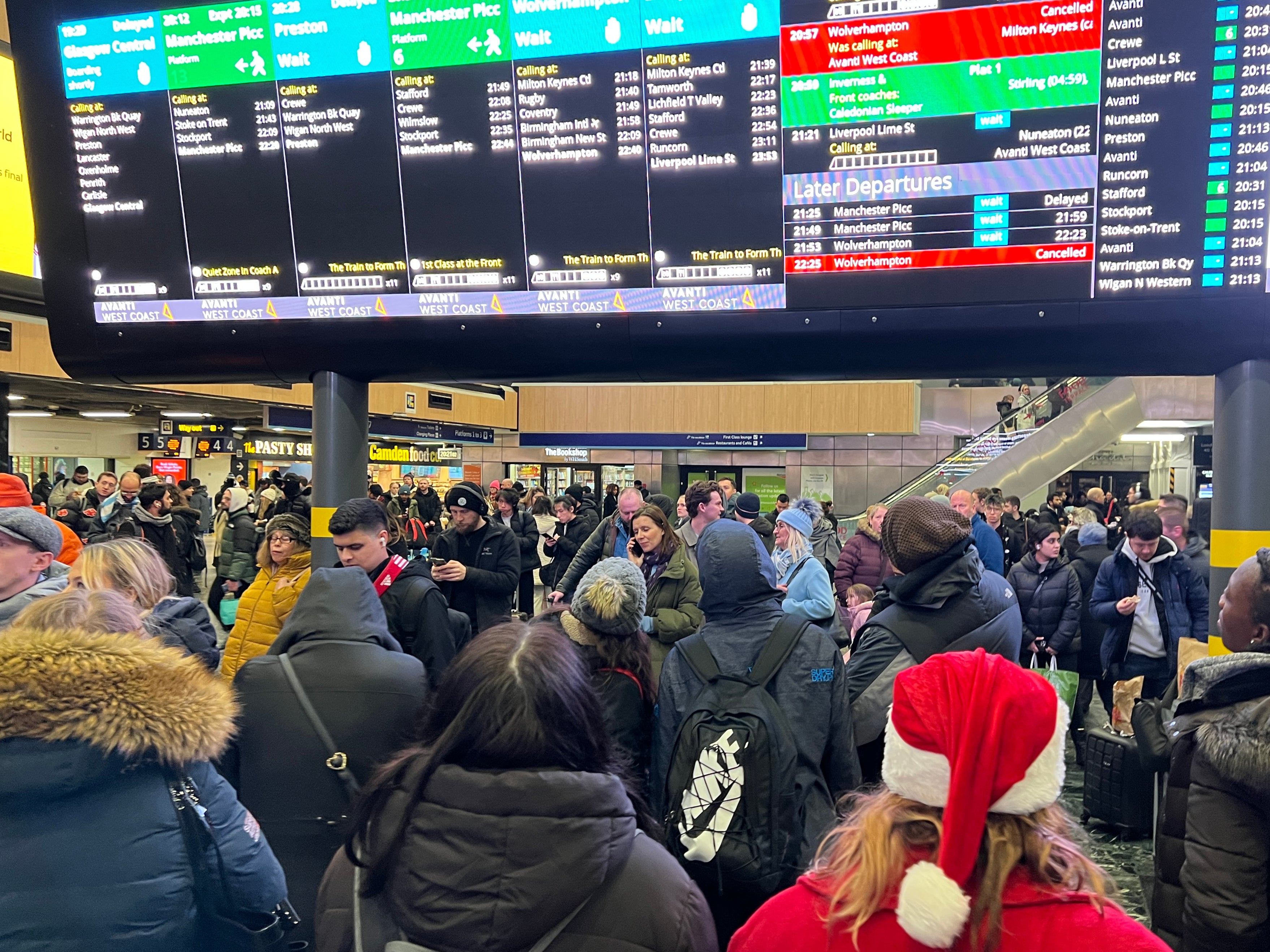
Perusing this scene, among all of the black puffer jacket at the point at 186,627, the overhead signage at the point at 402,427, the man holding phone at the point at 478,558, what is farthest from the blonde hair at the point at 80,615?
the overhead signage at the point at 402,427

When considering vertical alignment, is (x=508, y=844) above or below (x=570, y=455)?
above

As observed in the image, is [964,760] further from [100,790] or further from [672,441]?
[672,441]

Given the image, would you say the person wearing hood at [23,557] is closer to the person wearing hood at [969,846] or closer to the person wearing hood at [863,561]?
the person wearing hood at [969,846]

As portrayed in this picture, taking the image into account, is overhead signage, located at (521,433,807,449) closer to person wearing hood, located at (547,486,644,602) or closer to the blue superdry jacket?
person wearing hood, located at (547,486,644,602)

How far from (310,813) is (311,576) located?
1.97ft

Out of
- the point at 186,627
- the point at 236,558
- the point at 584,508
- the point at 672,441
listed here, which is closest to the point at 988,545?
the point at 186,627

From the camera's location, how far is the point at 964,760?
105 cm

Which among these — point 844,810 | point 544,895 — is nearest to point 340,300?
point 844,810

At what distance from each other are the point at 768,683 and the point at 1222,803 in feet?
3.46

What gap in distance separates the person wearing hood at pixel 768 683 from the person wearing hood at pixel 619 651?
93mm

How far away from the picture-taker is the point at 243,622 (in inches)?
150

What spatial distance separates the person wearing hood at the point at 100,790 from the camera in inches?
63.1

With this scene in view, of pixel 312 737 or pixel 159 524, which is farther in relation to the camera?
pixel 159 524

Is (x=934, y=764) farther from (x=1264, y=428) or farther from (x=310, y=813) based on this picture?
(x=1264, y=428)
